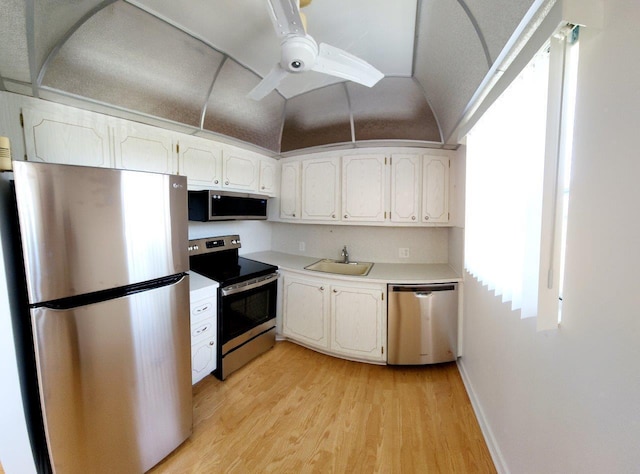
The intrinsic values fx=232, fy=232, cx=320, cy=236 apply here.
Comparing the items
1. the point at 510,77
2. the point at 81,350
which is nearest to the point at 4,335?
the point at 81,350

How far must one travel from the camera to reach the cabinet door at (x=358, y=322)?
2.18m

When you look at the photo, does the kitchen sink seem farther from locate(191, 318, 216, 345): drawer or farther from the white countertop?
locate(191, 318, 216, 345): drawer

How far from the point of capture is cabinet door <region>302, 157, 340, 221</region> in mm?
2643

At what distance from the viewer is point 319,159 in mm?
2703

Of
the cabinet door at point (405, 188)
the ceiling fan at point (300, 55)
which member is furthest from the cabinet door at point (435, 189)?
the ceiling fan at point (300, 55)

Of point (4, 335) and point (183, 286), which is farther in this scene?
point (183, 286)

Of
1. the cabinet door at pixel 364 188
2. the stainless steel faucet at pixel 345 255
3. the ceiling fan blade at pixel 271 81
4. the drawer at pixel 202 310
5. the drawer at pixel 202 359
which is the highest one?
the ceiling fan blade at pixel 271 81

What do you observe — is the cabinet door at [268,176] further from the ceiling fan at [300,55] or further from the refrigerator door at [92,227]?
the refrigerator door at [92,227]

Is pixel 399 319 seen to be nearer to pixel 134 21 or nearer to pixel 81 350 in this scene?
pixel 81 350

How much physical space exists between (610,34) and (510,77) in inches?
20.2

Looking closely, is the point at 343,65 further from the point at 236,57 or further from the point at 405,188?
the point at 405,188

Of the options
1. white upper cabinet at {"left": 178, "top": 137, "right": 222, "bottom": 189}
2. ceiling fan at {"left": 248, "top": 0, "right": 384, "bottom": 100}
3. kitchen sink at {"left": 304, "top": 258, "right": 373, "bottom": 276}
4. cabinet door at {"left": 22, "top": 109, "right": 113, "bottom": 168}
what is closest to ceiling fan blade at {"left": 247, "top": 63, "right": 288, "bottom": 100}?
ceiling fan at {"left": 248, "top": 0, "right": 384, "bottom": 100}

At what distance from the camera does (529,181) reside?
103cm

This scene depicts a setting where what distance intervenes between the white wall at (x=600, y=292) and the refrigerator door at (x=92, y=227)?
1.77 m
